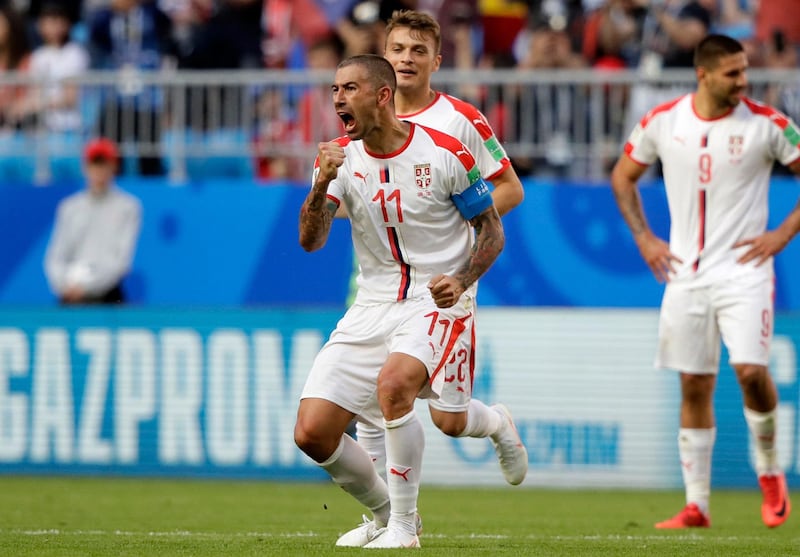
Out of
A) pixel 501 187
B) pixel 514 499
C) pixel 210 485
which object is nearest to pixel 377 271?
pixel 501 187

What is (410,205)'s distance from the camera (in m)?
7.85

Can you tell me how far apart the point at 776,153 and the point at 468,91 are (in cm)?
542

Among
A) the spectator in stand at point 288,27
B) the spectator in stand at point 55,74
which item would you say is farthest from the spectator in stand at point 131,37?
the spectator in stand at point 288,27

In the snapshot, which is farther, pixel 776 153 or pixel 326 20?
pixel 326 20

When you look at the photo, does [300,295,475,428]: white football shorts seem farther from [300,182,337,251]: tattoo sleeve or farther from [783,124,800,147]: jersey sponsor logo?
[783,124,800,147]: jersey sponsor logo

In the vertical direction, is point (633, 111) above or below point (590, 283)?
above

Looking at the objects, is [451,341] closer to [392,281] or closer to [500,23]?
[392,281]

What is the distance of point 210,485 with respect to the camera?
41.8ft

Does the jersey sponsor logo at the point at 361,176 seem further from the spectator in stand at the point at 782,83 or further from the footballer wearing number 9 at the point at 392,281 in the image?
the spectator in stand at the point at 782,83

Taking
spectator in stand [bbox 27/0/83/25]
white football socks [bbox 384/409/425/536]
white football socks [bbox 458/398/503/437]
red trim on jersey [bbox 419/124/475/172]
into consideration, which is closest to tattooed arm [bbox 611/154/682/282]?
white football socks [bbox 458/398/503/437]

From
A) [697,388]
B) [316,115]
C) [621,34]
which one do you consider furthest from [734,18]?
[697,388]

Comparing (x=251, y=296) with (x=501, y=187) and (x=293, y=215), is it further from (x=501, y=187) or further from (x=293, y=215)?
(x=501, y=187)

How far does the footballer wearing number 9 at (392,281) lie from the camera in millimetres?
7578

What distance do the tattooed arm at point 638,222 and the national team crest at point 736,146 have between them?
0.63 m
